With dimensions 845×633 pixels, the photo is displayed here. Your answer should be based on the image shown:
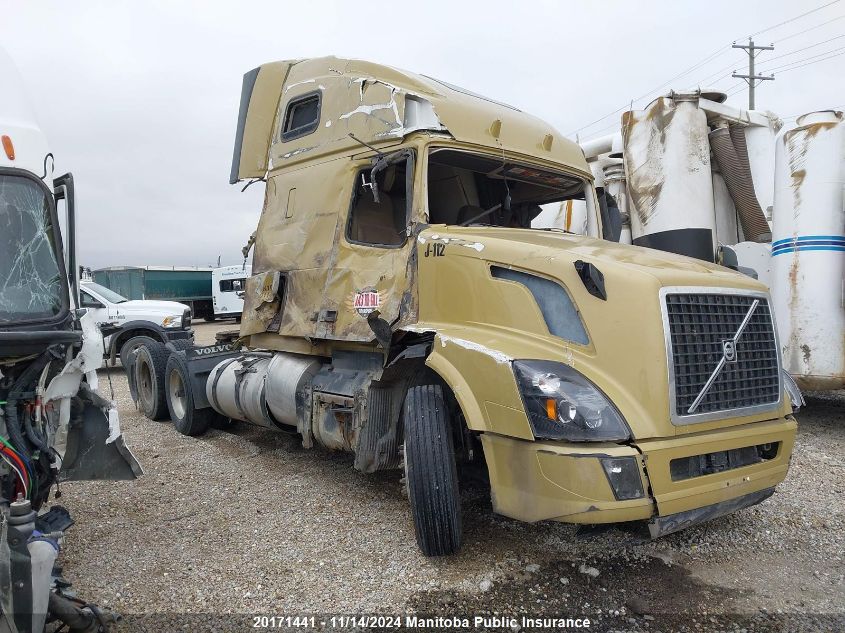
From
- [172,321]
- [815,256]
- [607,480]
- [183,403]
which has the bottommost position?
[183,403]

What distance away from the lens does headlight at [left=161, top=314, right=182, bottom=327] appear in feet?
41.7

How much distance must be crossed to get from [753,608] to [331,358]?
3.36m

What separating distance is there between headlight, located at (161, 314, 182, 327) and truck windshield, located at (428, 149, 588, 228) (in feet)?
30.9

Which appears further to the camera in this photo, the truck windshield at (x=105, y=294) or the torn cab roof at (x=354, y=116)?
the truck windshield at (x=105, y=294)

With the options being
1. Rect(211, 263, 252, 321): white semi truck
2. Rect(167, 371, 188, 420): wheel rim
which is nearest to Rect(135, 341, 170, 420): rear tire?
Rect(167, 371, 188, 420): wheel rim

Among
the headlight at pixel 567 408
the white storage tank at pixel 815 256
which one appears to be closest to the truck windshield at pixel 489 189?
the headlight at pixel 567 408

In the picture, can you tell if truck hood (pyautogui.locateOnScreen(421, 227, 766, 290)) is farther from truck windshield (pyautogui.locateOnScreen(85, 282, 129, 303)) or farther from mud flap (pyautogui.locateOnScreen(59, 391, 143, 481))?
truck windshield (pyautogui.locateOnScreen(85, 282, 129, 303))

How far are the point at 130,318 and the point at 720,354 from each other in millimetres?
11820

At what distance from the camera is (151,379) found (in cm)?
791

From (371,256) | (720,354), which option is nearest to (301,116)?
(371,256)

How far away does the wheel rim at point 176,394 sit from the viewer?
7277 millimetres

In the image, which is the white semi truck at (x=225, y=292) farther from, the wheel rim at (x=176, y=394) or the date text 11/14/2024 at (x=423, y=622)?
the date text 11/14/2024 at (x=423, y=622)

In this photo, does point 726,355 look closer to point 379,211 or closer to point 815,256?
point 379,211

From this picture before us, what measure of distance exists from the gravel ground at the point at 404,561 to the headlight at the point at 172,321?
785cm
